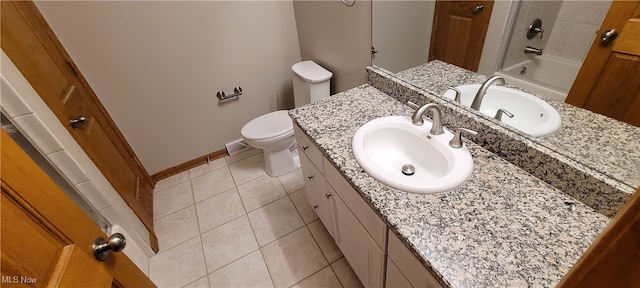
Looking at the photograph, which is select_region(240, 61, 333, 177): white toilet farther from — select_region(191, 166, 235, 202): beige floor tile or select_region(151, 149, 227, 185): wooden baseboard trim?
select_region(151, 149, 227, 185): wooden baseboard trim

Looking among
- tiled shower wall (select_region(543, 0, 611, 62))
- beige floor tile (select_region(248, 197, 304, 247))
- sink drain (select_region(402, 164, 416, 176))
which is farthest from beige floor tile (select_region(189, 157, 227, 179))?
tiled shower wall (select_region(543, 0, 611, 62))

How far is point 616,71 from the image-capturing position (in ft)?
2.21

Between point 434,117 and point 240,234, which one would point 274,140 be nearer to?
point 240,234

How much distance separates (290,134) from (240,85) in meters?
0.63

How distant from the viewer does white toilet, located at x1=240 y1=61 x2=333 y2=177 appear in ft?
6.00

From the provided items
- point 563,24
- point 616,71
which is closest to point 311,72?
point 563,24

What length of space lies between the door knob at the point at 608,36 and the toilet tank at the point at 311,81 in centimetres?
131

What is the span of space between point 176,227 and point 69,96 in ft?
3.10

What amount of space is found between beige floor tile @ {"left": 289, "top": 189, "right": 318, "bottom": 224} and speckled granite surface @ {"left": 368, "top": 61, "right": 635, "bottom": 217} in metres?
0.98

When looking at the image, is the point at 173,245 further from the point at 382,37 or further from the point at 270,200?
the point at 382,37

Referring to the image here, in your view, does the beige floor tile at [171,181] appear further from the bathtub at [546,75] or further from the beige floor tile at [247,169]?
the bathtub at [546,75]

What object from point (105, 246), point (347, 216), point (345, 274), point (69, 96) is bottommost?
point (345, 274)

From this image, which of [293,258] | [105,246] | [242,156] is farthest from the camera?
[242,156]

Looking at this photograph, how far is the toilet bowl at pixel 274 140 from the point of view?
1842mm
